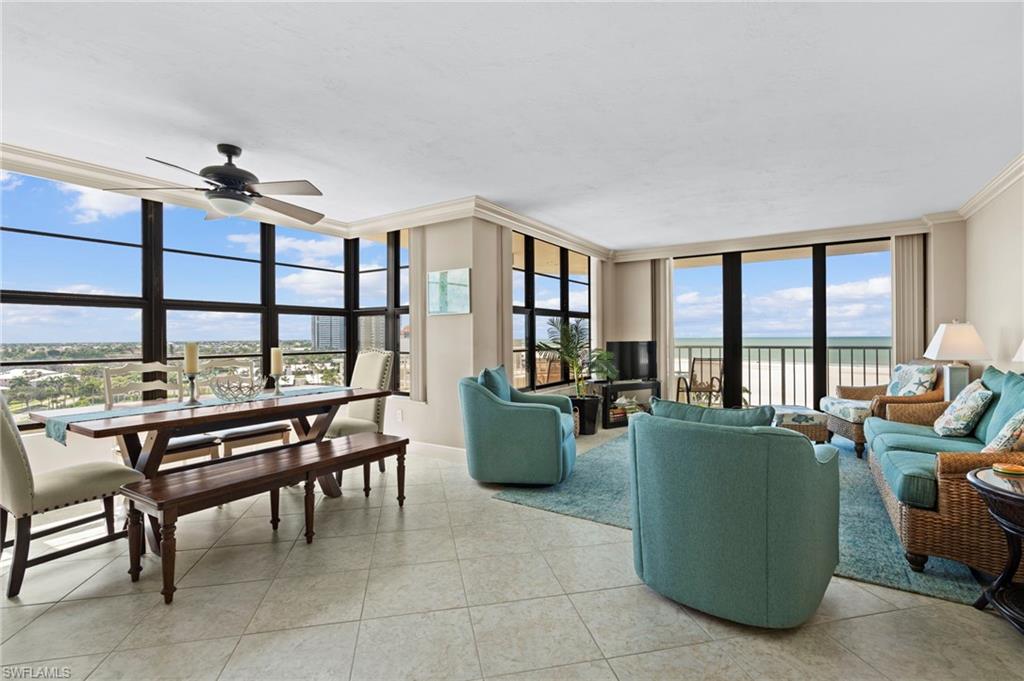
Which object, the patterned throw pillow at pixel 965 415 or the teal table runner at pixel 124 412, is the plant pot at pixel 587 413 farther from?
the patterned throw pillow at pixel 965 415

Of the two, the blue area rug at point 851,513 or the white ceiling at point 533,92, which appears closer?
the white ceiling at point 533,92

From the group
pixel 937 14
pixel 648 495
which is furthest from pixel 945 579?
pixel 937 14

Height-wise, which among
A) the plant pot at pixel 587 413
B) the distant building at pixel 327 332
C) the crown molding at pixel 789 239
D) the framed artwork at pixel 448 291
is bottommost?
the plant pot at pixel 587 413

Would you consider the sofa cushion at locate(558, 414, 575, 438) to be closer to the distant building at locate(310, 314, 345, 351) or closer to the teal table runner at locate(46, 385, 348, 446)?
the teal table runner at locate(46, 385, 348, 446)

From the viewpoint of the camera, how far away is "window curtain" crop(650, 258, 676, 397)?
23.7ft

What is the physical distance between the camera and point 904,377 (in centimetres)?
477

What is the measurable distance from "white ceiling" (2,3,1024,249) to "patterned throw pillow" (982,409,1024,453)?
1727mm

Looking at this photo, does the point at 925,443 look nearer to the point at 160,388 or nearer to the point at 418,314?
the point at 418,314

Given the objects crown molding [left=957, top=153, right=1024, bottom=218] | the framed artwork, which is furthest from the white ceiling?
the framed artwork

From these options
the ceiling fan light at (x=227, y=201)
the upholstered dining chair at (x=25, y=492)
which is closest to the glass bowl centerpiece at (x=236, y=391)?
the upholstered dining chair at (x=25, y=492)

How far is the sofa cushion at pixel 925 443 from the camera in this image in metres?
3.03

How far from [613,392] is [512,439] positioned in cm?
288

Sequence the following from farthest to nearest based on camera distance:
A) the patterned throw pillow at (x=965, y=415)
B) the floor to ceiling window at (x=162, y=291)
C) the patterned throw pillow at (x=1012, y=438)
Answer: the floor to ceiling window at (x=162, y=291)
the patterned throw pillow at (x=965, y=415)
the patterned throw pillow at (x=1012, y=438)

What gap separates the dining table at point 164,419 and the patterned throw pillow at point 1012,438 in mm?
3888
